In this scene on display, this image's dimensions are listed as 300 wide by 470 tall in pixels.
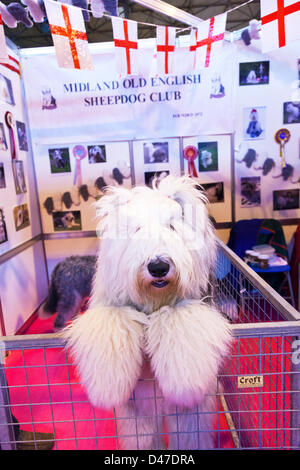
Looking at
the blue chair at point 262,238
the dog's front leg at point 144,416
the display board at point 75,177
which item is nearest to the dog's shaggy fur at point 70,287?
the display board at point 75,177

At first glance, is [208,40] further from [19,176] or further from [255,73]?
[19,176]

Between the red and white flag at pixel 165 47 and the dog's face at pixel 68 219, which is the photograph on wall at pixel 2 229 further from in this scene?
the red and white flag at pixel 165 47

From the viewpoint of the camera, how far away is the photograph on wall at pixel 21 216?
113 inches

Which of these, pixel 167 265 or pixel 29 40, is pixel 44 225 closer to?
pixel 167 265

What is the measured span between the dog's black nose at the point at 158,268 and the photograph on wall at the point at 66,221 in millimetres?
2622

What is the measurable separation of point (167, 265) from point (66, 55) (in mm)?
1696

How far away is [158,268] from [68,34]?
177cm

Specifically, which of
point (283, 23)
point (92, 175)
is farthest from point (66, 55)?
point (92, 175)

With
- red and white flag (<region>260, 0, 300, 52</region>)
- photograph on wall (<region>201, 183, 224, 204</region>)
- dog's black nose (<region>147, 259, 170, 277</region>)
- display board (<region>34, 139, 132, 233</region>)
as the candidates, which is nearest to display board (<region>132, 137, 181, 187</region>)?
display board (<region>34, 139, 132, 233</region>)

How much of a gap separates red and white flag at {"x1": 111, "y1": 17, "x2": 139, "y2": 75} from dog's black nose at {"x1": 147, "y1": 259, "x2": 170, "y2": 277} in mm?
1852

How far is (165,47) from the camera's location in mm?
2445

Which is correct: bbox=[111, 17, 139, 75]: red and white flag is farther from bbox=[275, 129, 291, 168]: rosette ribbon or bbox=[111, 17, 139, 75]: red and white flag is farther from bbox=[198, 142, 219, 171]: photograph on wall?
bbox=[275, 129, 291, 168]: rosette ribbon

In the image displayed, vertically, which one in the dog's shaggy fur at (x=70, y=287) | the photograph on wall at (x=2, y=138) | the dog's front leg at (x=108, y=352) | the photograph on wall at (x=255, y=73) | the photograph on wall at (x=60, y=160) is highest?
the photograph on wall at (x=255, y=73)

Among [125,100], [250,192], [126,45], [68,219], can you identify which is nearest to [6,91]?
[125,100]
